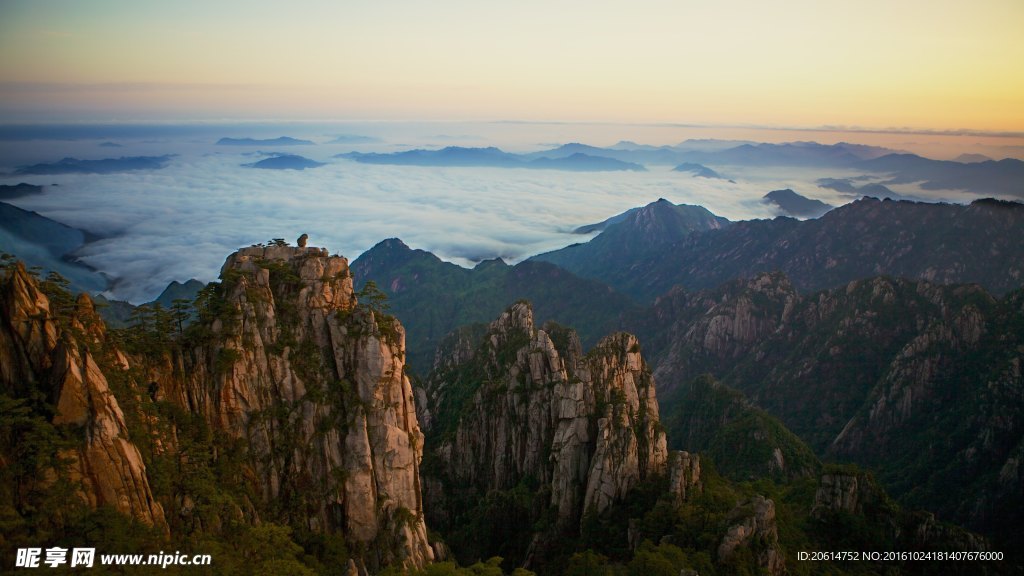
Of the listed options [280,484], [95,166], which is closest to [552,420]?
[280,484]

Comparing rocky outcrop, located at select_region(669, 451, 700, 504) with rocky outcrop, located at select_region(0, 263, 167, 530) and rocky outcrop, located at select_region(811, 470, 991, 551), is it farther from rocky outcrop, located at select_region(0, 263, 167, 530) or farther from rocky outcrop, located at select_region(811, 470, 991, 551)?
rocky outcrop, located at select_region(0, 263, 167, 530)

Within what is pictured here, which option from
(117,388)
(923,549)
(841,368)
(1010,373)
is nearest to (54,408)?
(117,388)

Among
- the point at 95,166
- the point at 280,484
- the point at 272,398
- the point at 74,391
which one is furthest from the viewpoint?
the point at 95,166

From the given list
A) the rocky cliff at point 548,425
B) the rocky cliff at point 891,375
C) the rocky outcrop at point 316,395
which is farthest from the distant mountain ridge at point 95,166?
the rocky cliff at point 891,375

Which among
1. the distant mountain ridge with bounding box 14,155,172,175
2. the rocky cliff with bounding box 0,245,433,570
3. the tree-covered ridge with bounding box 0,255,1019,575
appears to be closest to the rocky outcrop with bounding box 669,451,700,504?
the tree-covered ridge with bounding box 0,255,1019,575

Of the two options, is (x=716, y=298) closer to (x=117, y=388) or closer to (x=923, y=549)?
(x=923, y=549)

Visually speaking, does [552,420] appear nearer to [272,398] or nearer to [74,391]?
[272,398]

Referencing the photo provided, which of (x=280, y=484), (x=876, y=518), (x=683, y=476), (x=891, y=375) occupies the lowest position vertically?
(x=891, y=375)
